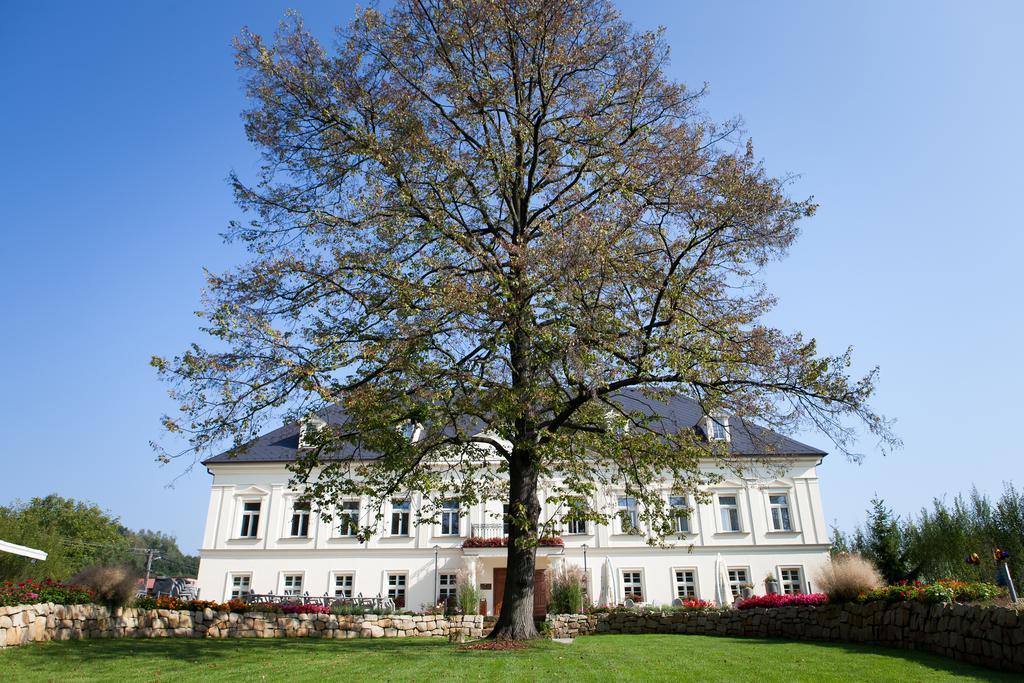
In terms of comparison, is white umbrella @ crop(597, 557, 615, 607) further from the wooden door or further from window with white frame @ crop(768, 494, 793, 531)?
window with white frame @ crop(768, 494, 793, 531)

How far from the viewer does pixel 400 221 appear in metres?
Result: 12.6

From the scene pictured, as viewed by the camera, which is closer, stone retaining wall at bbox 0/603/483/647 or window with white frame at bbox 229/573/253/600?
stone retaining wall at bbox 0/603/483/647

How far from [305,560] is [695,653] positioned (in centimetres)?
2040

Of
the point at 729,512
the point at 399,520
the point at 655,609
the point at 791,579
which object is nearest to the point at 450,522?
the point at 399,520

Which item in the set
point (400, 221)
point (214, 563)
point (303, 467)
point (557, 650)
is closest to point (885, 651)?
point (557, 650)

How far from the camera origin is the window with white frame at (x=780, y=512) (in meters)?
27.7

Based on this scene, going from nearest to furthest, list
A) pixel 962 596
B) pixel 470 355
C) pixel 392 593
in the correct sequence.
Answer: pixel 962 596 → pixel 470 355 → pixel 392 593

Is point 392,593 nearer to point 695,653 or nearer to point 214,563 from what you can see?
point 214,563

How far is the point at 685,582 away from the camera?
27.1 meters

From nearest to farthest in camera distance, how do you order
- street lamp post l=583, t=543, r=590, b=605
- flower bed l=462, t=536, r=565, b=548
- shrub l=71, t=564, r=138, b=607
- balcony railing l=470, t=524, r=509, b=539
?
shrub l=71, t=564, r=138, b=607
street lamp post l=583, t=543, r=590, b=605
flower bed l=462, t=536, r=565, b=548
balcony railing l=470, t=524, r=509, b=539

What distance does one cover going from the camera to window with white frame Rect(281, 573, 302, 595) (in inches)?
A: 1083

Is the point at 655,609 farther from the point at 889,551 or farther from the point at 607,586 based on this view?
the point at 889,551

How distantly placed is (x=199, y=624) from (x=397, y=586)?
12886mm

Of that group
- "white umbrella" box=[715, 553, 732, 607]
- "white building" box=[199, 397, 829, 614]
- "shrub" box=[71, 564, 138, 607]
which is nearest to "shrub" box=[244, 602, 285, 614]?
"shrub" box=[71, 564, 138, 607]
